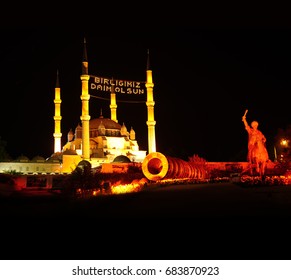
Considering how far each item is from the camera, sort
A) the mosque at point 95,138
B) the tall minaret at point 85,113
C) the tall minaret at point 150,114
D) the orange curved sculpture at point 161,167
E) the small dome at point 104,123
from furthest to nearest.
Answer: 1. the small dome at point 104,123
2. the tall minaret at point 150,114
3. the tall minaret at point 85,113
4. the mosque at point 95,138
5. the orange curved sculpture at point 161,167

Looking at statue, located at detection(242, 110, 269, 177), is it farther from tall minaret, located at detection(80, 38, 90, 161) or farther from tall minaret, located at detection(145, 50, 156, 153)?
tall minaret, located at detection(145, 50, 156, 153)

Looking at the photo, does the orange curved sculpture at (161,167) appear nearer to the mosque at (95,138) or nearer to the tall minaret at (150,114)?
the mosque at (95,138)

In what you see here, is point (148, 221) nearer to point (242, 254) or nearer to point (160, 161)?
point (242, 254)

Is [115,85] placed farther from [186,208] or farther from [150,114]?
[186,208]

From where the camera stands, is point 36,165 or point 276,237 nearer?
point 276,237

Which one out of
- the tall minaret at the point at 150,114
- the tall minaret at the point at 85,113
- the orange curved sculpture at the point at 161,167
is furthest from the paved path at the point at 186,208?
the tall minaret at the point at 150,114

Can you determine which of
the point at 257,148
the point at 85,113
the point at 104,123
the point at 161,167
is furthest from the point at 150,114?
the point at 257,148

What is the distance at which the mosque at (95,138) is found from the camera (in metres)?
43.5

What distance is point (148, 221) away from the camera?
28.5 ft

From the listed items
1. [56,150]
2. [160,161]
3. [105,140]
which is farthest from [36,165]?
[160,161]

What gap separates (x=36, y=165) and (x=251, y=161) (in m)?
32.2

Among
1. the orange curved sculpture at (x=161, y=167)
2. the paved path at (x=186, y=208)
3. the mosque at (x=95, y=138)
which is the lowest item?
the paved path at (x=186, y=208)

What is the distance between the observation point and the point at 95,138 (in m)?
Result: 54.3

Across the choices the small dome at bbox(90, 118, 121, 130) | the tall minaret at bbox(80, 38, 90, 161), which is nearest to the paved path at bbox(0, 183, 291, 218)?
the tall minaret at bbox(80, 38, 90, 161)
